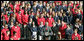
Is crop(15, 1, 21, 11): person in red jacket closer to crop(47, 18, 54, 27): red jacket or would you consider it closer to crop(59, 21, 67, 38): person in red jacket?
crop(47, 18, 54, 27): red jacket

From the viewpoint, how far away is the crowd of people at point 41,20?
13.7 metres

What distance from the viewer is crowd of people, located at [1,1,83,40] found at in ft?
45.0

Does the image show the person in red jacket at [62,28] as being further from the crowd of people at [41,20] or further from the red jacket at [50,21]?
the red jacket at [50,21]

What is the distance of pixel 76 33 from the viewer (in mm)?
13516

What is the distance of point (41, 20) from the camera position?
48.8 ft

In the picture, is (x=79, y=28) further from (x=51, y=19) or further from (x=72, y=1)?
(x=72, y=1)

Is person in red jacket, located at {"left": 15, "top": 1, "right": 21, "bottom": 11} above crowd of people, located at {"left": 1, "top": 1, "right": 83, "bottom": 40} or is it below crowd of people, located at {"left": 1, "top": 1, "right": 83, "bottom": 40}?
above

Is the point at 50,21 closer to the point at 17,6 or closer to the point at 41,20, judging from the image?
the point at 41,20

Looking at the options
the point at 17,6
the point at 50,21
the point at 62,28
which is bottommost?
the point at 62,28

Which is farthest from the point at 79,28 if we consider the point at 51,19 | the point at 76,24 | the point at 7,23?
the point at 7,23

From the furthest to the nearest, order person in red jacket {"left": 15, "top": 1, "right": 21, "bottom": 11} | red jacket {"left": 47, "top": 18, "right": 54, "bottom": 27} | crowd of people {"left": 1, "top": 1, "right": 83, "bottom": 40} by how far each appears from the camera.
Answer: person in red jacket {"left": 15, "top": 1, "right": 21, "bottom": 11}, red jacket {"left": 47, "top": 18, "right": 54, "bottom": 27}, crowd of people {"left": 1, "top": 1, "right": 83, "bottom": 40}

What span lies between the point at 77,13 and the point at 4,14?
388 cm

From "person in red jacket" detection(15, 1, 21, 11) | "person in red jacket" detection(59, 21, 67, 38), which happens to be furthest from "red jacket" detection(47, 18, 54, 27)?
"person in red jacket" detection(15, 1, 21, 11)

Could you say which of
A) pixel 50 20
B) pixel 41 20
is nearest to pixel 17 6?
pixel 41 20
